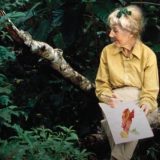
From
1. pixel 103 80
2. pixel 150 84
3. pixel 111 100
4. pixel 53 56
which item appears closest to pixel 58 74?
pixel 53 56

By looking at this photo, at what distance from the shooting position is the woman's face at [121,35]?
3.90m

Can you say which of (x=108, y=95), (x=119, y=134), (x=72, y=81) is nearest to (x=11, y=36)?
(x=72, y=81)

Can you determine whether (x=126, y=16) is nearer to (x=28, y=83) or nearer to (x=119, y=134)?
(x=119, y=134)

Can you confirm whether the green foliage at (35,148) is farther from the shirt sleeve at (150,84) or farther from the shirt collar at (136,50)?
the shirt collar at (136,50)

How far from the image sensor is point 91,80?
4.99 m

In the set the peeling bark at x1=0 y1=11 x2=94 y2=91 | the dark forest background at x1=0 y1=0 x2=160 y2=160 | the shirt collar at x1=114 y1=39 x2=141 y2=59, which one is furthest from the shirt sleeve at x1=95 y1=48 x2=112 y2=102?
the peeling bark at x1=0 y1=11 x2=94 y2=91

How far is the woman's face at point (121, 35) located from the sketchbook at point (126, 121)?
0.48m

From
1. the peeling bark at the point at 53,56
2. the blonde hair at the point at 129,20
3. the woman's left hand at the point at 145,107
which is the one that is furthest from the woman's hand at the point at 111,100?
the peeling bark at the point at 53,56

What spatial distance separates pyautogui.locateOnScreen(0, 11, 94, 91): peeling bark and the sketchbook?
3.03 feet

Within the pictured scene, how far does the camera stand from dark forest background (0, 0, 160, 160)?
4.93 m

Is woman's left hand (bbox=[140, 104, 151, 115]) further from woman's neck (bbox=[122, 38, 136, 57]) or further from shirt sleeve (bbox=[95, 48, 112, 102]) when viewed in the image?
woman's neck (bbox=[122, 38, 136, 57])

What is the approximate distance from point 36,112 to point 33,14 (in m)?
1.12

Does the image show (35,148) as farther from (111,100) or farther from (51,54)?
(51,54)

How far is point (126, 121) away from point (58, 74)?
1.20m
